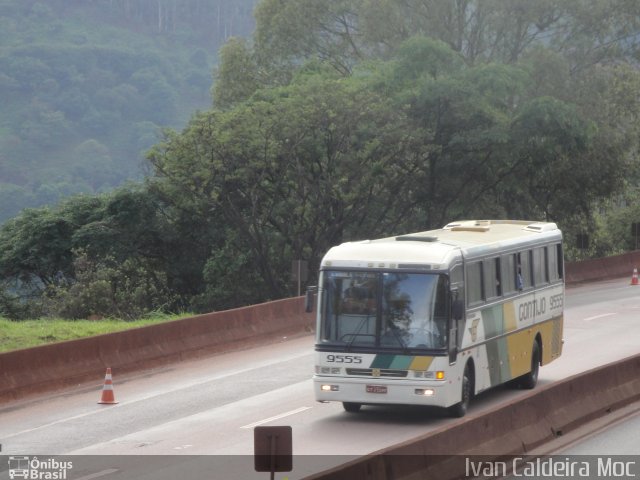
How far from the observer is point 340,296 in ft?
55.4

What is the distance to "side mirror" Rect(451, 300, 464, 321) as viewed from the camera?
1659 centimetres

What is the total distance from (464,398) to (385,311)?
2.00m

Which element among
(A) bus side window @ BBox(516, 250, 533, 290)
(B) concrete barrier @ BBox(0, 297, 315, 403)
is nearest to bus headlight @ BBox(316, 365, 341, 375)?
(A) bus side window @ BBox(516, 250, 533, 290)

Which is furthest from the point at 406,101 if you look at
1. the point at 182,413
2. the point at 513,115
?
the point at 182,413

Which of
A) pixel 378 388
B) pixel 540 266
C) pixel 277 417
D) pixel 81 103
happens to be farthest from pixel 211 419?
pixel 81 103

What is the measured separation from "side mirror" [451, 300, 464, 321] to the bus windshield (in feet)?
0.31

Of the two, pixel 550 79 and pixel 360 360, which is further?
pixel 550 79

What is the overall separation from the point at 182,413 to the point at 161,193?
27.2m

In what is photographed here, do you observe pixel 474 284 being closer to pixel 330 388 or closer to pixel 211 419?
pixel 330 388

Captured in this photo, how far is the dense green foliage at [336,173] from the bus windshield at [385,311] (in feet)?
67.8

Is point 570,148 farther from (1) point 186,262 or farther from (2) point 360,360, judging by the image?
(2) point 360,360

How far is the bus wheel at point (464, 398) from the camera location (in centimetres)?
1725

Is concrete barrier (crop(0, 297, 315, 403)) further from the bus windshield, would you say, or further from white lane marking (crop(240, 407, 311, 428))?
the bus windshield

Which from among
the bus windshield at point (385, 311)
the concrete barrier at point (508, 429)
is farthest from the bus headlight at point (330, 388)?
the concrete barrier at point (508, 429)
